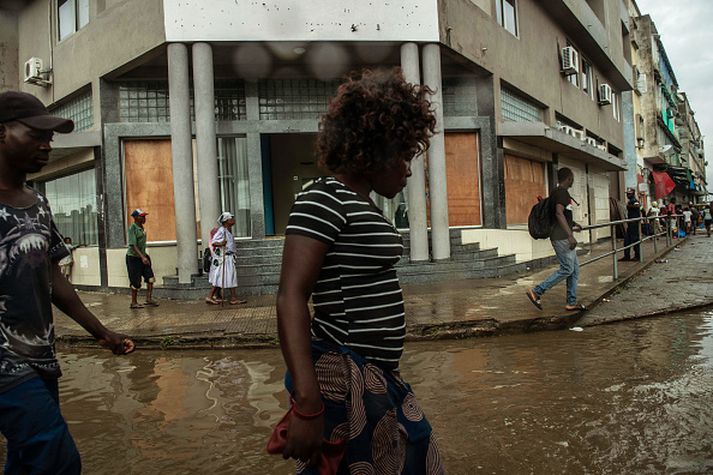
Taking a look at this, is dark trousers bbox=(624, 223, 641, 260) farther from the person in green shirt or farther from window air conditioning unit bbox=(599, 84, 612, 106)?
window air conditioning unit bbox=(599, 84, 612, 106)

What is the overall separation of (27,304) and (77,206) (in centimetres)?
1379

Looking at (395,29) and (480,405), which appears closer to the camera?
(480,405)

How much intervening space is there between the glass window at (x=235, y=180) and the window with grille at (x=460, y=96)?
199 inches

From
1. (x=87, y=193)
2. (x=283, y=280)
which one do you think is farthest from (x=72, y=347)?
(x=87, y=193)

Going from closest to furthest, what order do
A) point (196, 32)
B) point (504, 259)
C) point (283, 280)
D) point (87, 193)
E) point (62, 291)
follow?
1. point (283, 280)
2. point (62, 291)
3. point (196, 32)
4. point (504, 259)
5. point (87, 193)

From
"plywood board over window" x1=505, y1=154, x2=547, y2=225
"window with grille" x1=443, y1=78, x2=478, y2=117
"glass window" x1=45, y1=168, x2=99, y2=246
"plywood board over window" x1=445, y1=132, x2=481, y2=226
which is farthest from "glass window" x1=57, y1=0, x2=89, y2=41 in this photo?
"plywood board over window" x1=505, y1=154, x2=547, y2=225

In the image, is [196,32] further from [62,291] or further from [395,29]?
[62,291]

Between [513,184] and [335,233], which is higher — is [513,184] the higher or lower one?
the higher one

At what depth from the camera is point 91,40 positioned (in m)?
13.2

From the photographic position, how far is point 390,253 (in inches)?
68.4

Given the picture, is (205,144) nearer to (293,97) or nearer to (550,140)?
(293,97)

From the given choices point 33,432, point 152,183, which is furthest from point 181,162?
point 33,432

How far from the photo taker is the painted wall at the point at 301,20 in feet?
36.9

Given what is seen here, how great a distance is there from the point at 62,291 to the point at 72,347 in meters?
5.36
